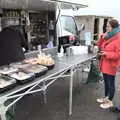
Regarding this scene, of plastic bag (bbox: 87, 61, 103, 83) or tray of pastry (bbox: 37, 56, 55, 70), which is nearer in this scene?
tray of pastry (bbox: 37, 56, 55, 70)

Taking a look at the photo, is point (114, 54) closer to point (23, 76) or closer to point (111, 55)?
point (111, 55)

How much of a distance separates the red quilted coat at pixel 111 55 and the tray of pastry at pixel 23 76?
4.30 ft

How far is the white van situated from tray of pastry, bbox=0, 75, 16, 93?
1453 millimetres

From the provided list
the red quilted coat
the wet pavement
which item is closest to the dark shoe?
the wet pavement

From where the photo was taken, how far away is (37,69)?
2.34 m

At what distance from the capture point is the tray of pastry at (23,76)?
1.99m

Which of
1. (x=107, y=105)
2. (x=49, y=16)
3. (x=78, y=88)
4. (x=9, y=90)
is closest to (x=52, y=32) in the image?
(x=49, y=16)

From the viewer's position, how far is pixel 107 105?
3260mm

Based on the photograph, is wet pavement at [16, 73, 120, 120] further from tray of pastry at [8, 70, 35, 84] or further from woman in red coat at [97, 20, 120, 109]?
tray of pastry at [8, 70, 35, 84]

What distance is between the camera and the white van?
3.27m

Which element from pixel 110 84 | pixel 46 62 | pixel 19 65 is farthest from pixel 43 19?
pixel 110 84

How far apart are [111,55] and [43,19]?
171cm

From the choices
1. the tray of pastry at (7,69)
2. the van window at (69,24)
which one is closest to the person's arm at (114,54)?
the tray of pastry at (7,69)

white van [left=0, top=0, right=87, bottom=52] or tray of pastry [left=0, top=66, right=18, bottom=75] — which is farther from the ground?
white van [left=0, top=0, right=87, bottom=52]
